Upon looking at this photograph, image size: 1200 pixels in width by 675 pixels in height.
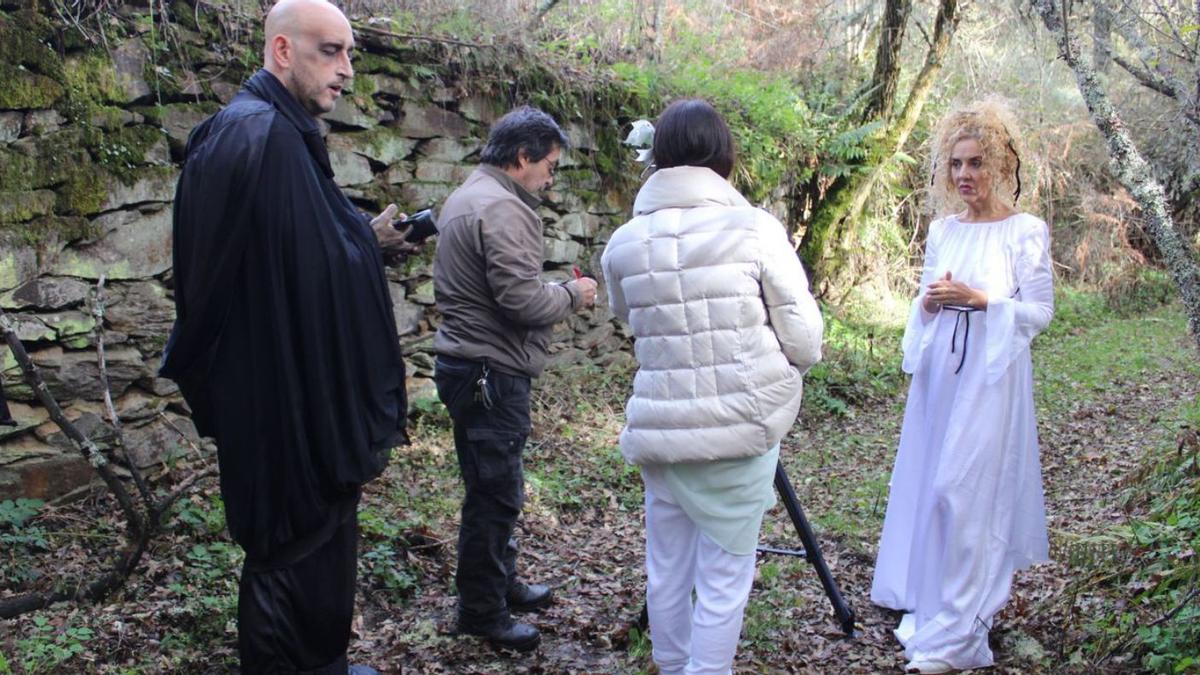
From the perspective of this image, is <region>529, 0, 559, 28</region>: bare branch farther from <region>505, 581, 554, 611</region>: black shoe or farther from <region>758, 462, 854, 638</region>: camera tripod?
<region>758, 462, 854, 638</region>: camera tripod

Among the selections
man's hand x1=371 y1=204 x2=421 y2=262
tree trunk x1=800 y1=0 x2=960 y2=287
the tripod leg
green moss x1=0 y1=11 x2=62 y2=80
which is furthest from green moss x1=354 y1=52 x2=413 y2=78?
tree trunk x1=800 y1=0 x2=960 y2=287

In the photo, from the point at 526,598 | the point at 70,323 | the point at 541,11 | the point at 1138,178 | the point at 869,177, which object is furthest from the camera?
the point at 869,177

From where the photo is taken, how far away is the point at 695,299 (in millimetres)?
2691

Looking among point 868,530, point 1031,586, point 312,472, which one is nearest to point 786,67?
point 868,530

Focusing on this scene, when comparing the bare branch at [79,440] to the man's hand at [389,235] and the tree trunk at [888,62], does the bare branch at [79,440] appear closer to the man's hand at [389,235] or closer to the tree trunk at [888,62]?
the man's hand at [389,235]

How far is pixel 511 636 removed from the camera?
3459 millimetres

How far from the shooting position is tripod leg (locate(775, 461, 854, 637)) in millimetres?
3281

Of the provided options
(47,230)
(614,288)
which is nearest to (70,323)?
(47,230)

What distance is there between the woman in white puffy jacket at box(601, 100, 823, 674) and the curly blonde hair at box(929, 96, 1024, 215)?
1.12 m

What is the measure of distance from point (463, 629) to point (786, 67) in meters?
10.3

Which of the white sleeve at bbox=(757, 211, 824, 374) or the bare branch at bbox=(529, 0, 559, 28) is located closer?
the white sleeve at bbox=(757, 211, 824, 374)

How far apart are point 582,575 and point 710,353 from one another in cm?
206

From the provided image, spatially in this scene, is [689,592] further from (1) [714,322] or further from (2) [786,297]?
(2) [786,297]

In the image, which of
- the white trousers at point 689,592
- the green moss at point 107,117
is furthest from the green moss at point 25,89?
the white trousers at point 689,592
